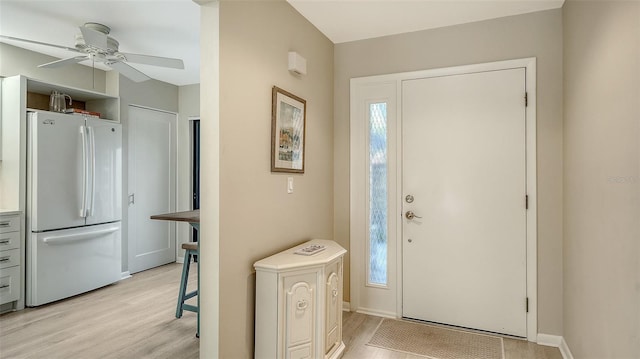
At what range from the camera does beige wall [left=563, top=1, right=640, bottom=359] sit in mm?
1415

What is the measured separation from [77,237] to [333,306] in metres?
2.99

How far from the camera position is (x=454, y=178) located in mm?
2865

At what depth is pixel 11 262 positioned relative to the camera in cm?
331

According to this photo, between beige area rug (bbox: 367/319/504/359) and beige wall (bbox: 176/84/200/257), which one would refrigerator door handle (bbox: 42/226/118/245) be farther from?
beige area rug (bbox: 367/319/504/359)

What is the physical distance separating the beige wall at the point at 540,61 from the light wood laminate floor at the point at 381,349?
0.57 ft

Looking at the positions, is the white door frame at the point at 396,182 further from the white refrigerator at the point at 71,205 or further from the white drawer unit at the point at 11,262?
the white drawer unit at the point at 11,262

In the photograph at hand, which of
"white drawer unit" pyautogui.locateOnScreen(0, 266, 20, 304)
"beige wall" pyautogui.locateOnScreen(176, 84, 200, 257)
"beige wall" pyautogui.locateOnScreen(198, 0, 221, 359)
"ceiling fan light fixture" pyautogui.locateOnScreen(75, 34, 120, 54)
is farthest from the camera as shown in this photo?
"beige wall" pyautogui.locateOnScreen(176, 84, 200, 257)

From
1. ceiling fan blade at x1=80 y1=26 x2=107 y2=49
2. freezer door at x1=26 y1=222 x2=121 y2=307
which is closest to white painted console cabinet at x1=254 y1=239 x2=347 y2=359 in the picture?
ceiling fan blade at x1=80 y1=26 x2=107 y2=49

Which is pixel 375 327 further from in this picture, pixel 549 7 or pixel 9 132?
pixel 9 132

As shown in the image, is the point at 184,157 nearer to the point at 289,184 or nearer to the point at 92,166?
the point at 92,166

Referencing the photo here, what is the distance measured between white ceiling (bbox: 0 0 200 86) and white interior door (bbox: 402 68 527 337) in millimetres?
2000

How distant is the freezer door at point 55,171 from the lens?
340cm

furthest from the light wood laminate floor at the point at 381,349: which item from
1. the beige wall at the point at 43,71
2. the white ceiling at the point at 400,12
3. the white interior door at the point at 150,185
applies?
the beige wall at the point at 43,71

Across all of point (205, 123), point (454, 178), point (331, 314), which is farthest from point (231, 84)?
point (454, 178)
